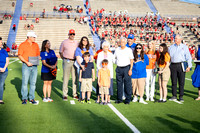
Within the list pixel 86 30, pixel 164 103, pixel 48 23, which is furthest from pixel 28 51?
pixel 48 23

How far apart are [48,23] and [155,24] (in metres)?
17.1

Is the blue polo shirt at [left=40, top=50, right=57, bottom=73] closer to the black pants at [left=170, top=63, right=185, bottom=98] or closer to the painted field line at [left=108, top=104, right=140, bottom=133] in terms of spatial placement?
the painted field line at [left=108, top=104, right=140, bottom=133]

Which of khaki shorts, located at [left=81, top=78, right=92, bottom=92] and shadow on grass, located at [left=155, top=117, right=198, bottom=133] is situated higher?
khaki shorts, located at [left=81, top=78, right=92, bottom=92]

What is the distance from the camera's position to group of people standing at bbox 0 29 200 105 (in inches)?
257

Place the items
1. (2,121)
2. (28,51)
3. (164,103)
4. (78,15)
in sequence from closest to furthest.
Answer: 1. (2,121)
2. (28,51)
3. (164,103)
4. (78,15)

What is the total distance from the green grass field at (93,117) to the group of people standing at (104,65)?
1.41 ft

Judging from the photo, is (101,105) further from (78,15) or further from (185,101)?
(78,15)

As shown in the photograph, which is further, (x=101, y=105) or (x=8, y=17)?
(x=8, y=17)

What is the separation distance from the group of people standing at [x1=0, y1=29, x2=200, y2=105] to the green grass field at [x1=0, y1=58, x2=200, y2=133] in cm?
43

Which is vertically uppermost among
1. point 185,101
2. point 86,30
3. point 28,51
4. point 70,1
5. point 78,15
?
point 70,1

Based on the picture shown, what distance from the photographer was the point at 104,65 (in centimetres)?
665

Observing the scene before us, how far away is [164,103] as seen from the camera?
709 cm

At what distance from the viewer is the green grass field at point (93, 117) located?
4.78 m

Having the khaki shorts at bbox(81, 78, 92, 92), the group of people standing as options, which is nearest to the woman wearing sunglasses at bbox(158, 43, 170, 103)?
the group of people standing
